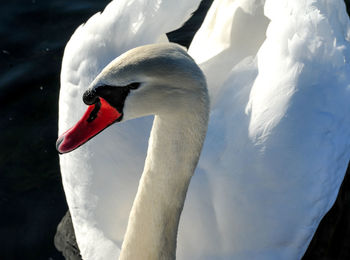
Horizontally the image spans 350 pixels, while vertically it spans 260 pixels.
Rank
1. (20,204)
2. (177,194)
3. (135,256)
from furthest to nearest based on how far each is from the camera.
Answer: (20,204), (135,256), (177,194)

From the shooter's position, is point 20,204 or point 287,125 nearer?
point 287,125

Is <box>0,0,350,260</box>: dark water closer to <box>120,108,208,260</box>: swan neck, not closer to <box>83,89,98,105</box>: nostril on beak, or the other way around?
<box>120,108,208,260</box>: swan neck

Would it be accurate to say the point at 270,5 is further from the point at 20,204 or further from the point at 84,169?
the point at 20,204

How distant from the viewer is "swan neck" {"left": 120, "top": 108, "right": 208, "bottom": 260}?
3.20m

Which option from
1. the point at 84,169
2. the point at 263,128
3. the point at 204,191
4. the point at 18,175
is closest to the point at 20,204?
the point at 18,175

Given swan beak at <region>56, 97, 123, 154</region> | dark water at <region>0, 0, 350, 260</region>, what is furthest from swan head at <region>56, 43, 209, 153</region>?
dark water at <region>0, 0, 350, 260</region>

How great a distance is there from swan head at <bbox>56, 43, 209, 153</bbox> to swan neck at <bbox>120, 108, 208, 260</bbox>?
0.31ft

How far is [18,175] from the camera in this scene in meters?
5.96

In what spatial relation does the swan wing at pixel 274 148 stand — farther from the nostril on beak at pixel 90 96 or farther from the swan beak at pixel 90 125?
the nostril on beak at pixel 90 96

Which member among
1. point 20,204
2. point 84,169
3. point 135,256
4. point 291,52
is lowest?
point 20,204

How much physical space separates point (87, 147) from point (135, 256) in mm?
1258

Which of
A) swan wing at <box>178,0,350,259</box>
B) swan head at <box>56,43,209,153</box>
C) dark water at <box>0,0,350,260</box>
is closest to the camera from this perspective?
swan head at <box>56,43,209,153</box>

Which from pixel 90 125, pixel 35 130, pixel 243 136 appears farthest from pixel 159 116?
pixel 35 130

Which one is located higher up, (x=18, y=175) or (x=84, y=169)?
(x=84, y=169)
